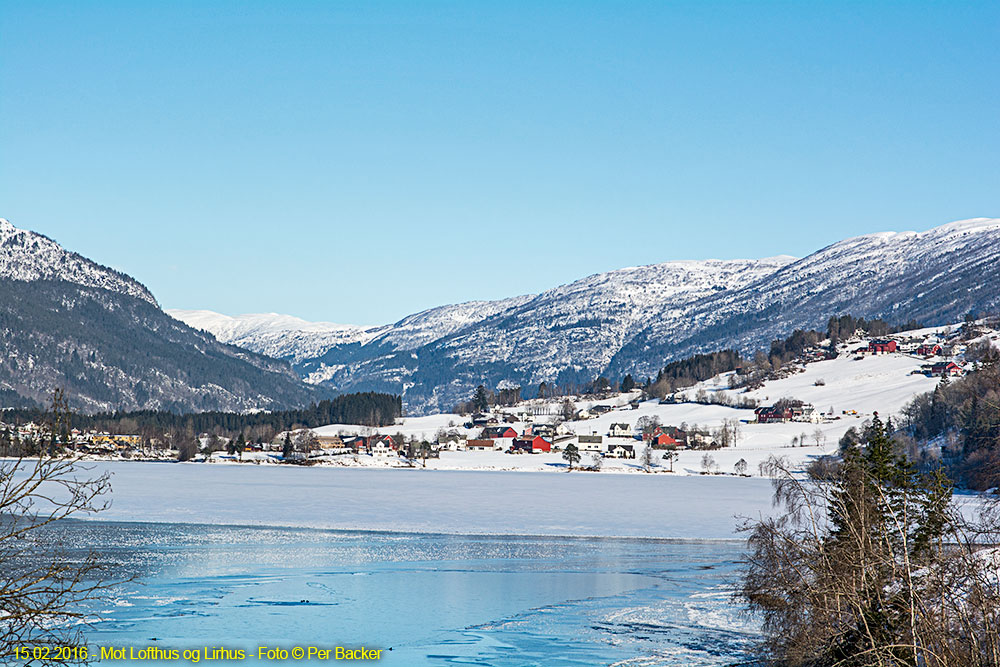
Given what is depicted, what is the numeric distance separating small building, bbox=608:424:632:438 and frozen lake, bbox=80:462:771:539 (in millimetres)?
70147

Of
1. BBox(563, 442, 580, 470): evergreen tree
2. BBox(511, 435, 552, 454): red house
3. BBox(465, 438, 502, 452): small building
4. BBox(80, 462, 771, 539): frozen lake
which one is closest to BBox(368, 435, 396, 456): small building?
BBox(465, 438, 502, 452): small building

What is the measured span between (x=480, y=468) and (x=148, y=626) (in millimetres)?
108805

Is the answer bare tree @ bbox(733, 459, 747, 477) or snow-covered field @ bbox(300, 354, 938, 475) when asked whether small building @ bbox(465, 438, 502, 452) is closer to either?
snow-covered field @ bbox(300, 354, 938, 475)

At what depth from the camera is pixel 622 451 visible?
153750mm

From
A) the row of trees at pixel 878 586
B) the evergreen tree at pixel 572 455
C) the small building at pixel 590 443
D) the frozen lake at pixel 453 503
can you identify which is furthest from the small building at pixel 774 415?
the row of trees at pixel 878 586

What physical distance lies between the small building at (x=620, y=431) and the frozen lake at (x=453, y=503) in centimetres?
7015

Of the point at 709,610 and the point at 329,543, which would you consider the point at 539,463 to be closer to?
the point at 329,543

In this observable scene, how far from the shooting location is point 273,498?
71438 millimetres

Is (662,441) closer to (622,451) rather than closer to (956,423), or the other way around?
(622,451)

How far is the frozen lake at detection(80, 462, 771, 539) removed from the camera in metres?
54.5

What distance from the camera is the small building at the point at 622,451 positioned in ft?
490

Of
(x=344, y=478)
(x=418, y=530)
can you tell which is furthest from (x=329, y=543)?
(x=344, y=478)

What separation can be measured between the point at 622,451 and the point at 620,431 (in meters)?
27.3

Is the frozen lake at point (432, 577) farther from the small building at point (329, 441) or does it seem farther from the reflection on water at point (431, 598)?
the small building at point (329, 441)
